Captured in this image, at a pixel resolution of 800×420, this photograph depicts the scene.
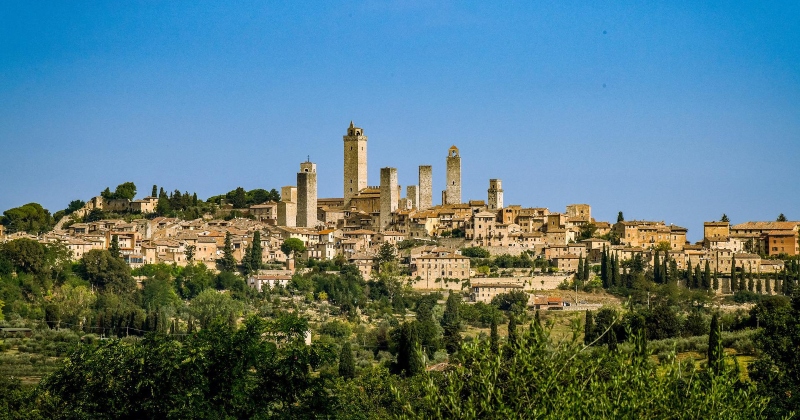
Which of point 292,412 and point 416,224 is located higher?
point 416,224

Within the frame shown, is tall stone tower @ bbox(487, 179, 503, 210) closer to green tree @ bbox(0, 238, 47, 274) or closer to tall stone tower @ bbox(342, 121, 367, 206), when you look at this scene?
tall stone tower @ bbox(342, 121, 367, 206)

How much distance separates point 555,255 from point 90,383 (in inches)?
1742

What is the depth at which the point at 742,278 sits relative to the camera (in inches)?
2331

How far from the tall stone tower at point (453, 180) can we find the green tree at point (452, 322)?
16528 mm

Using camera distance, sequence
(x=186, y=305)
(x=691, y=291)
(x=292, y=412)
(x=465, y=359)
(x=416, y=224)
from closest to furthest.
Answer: (x=465, y=359) < (x=292, y=412) < (x=186, y=305) < (x=691, y=291) < (x=416, y=224)

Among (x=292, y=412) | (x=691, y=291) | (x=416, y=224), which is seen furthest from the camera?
(x=416, y=224)

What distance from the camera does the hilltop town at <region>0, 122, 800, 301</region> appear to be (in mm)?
60531

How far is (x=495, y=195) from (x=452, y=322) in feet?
67.2

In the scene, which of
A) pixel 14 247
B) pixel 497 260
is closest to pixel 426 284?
pixel 497 260

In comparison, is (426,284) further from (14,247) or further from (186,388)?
(186,388)

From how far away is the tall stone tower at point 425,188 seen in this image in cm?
7331

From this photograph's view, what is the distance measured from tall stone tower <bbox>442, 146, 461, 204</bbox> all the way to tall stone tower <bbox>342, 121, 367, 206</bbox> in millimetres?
4682

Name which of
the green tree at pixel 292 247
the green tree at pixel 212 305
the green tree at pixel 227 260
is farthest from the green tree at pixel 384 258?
the green tree at pixel 212 305

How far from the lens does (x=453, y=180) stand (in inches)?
2899
